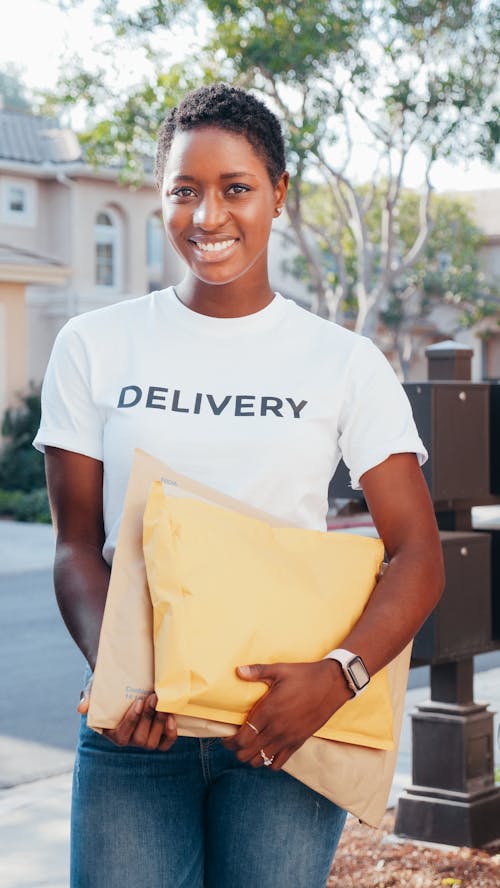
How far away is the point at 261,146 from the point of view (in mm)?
2227

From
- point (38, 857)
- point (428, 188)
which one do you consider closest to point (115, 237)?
point (428, 188)

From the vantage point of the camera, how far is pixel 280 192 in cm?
233

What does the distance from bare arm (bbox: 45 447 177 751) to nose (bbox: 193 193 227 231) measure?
421mm

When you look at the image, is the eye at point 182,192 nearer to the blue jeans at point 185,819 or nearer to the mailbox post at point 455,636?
the blue jeans at point 185,819

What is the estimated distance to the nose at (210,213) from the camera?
7.11 feet

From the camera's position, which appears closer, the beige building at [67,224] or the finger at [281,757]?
the finger at [281,757]

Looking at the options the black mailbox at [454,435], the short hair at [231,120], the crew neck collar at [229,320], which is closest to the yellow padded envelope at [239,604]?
the crew neck collar at [229,320]

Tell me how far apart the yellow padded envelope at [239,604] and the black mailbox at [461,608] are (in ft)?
7.94

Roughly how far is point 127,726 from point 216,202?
84 centimetres

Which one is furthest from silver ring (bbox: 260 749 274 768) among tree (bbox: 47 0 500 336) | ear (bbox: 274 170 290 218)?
tree (bbox: 47 0 500 336)

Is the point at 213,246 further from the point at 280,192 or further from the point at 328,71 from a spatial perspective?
the point at 328,71

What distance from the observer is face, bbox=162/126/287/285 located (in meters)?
2.17

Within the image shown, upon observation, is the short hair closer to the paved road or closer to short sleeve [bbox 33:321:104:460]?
short sleeve [bbox 33:321:104:460]

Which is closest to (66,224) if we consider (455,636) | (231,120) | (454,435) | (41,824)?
(41,824)
